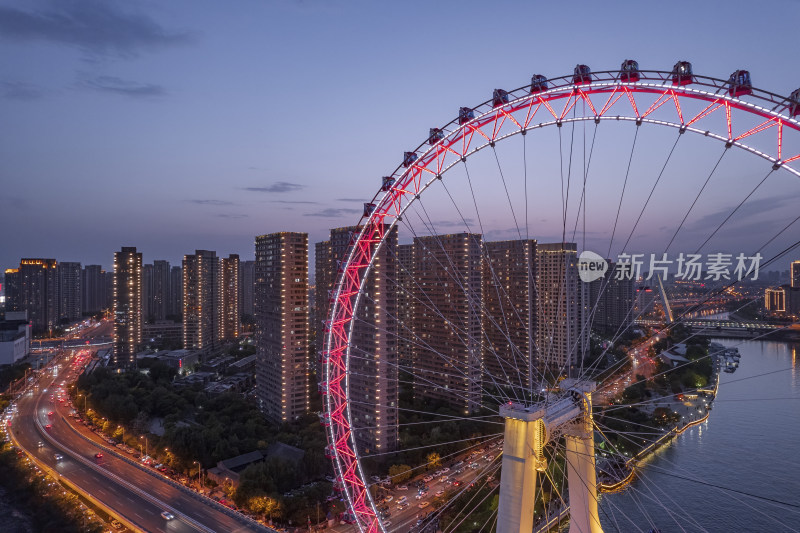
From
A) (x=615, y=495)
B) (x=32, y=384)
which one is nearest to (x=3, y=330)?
(x=32, y=384)

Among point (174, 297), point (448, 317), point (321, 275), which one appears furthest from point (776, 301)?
point (174, 297)

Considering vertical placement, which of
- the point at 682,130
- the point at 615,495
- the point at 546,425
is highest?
the point at 682,130

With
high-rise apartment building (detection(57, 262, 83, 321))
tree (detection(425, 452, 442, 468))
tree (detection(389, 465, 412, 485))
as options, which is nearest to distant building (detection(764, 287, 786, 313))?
tree (detection(425, 452, 442, 468))

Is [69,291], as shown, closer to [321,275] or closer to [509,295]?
[321,275]

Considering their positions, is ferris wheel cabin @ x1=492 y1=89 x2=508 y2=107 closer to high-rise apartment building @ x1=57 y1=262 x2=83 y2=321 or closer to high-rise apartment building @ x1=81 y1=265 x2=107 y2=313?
high-rise apartment building @ x1=57 y1=262 x2=83 y2=321

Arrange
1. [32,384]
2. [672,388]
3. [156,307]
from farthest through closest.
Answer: [156,307] < [32,384] < [672,388]

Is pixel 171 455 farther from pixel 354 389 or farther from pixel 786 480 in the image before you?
pixel 786 480

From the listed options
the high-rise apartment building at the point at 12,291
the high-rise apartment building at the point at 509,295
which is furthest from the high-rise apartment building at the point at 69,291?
the high-rise apartment building at the point at 509,295

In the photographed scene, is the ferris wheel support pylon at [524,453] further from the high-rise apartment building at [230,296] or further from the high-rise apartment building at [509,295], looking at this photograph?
the high-rise apartment building at [230,296]
